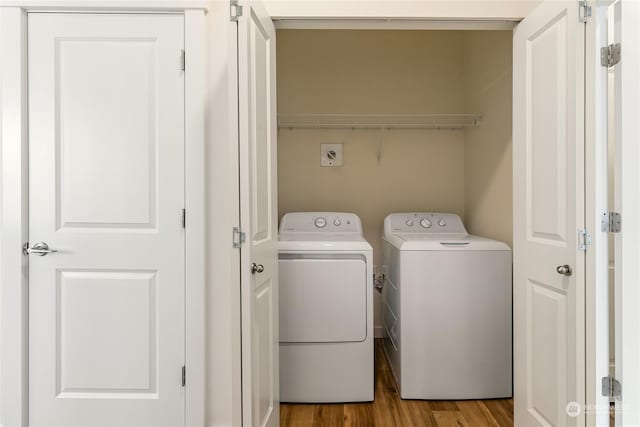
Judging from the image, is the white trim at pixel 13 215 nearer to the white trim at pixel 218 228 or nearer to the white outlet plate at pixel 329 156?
the white trim at pixel 218 228

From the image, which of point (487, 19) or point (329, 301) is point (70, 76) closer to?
point (329, 301)

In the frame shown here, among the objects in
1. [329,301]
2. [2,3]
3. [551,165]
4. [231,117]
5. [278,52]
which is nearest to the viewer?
[231,117]

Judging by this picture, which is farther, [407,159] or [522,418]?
[407,159]

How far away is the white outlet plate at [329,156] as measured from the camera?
305cm

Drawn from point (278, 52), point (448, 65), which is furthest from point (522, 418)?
point (278, 52)

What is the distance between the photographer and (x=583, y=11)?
133cm

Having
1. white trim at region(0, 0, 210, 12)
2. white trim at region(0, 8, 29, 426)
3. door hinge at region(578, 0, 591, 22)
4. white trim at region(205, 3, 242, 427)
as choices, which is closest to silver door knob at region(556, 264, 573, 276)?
door hinge at region(578, 0, 591, 22)

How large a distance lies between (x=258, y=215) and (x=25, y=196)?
1.08m

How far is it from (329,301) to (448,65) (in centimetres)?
215

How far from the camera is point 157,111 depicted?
5.48ft
